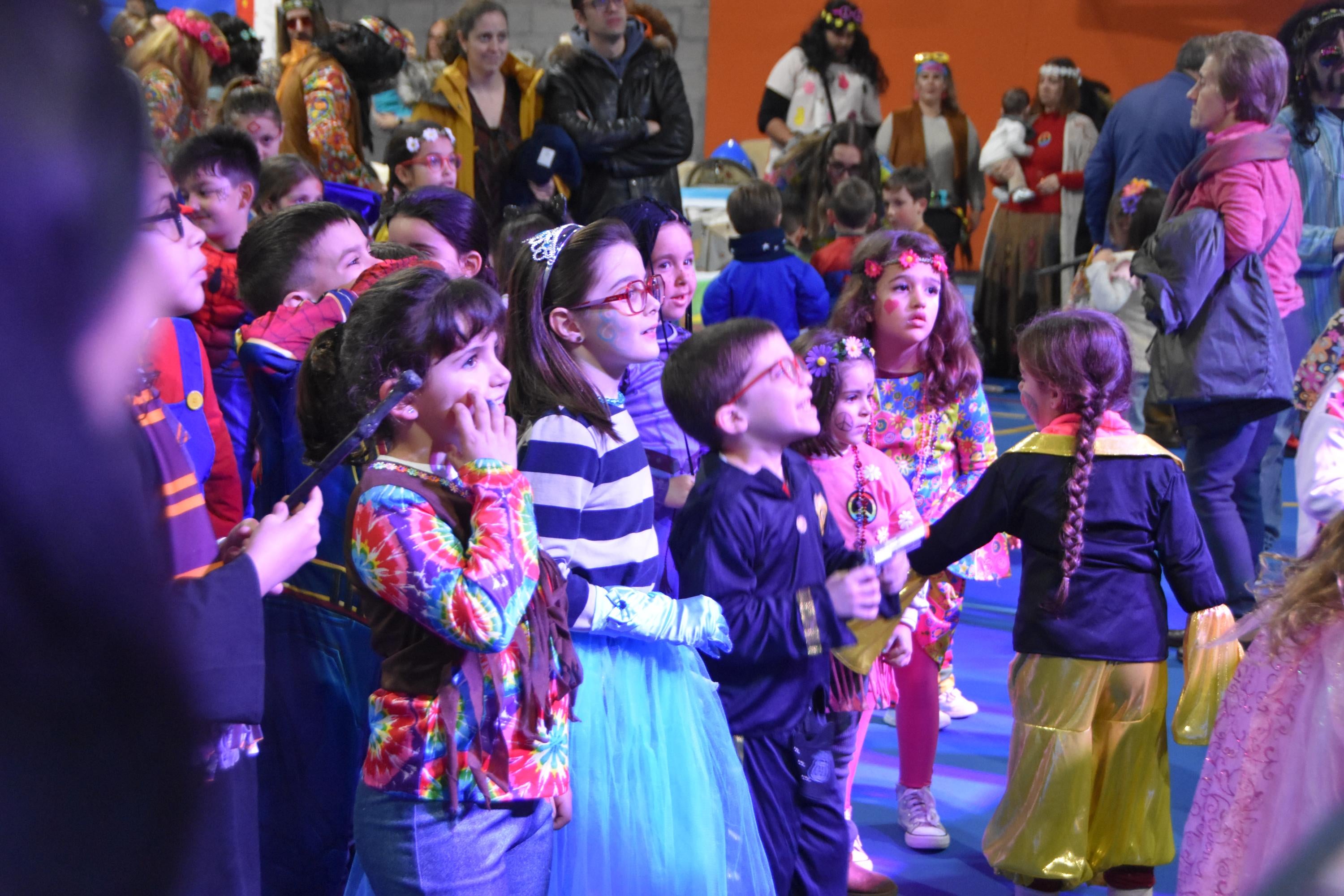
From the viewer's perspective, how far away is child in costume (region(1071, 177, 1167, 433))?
5539 millimetres

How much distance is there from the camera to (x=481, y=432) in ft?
5.81

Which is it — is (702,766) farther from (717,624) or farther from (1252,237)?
(1252,237)

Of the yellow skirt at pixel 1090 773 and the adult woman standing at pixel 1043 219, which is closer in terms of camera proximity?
the yellow skirt at pixel 1090 773

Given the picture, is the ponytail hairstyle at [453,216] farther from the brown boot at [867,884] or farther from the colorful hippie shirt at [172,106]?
the brown boot at [867,884]

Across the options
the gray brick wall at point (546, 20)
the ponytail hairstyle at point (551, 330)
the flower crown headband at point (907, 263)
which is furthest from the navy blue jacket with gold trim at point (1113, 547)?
the gray brick wall at point (546, 20)

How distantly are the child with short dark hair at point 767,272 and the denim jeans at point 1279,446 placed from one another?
1.89m

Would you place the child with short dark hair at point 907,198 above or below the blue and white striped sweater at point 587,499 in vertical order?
above

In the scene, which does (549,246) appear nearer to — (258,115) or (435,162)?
(435,162)

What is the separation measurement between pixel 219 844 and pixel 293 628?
92 centimetres

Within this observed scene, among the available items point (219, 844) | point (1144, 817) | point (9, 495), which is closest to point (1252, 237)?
point (1144, 817)

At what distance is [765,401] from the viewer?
236 cm

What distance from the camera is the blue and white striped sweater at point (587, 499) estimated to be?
211 centimetres

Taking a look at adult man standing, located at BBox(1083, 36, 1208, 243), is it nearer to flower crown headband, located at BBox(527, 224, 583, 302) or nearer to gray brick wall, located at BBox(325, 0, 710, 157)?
flower crown headband, located at BBox(527, 224, 583, 302)

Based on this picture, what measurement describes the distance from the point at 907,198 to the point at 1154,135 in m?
1.27
